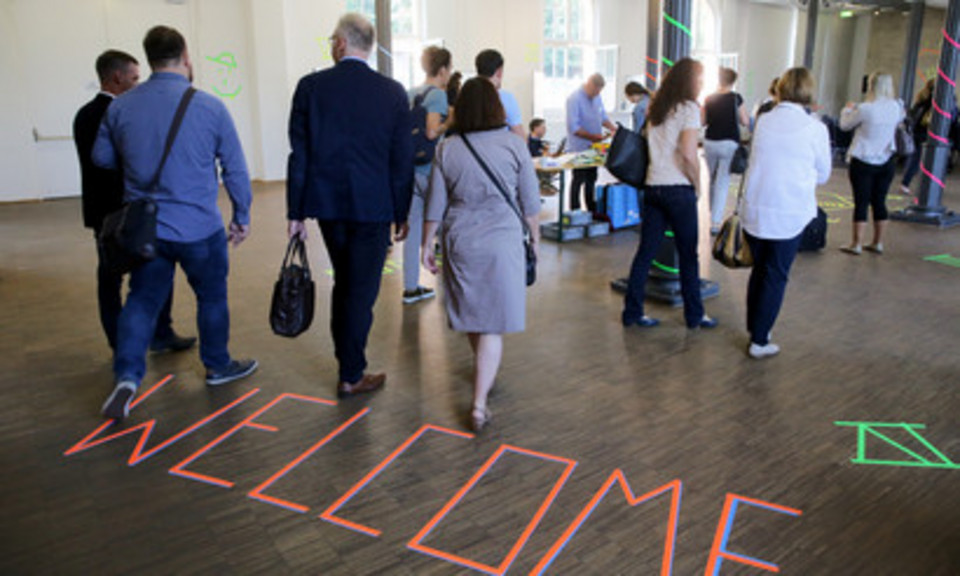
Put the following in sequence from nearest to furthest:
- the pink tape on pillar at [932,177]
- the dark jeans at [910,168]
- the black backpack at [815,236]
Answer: the black backpack at [815,236] < the pink tape on pillar at [932,177] < the dark jeans at [910,168]

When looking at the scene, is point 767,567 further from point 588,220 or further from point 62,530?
point 588,220

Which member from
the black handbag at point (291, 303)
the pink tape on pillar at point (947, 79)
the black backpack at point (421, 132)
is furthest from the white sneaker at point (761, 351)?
the pink tape on pillar at point (947, 79)


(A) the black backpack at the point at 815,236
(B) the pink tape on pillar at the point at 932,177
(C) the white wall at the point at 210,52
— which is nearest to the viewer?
(A) the black backpack at the point at 815,236

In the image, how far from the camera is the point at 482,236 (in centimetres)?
273

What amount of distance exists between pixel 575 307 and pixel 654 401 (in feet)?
4.88

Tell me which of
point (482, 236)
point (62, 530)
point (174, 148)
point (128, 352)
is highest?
point (174, 148)

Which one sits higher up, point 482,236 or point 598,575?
point 482,236

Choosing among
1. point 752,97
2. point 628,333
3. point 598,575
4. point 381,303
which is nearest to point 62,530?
point 598,575

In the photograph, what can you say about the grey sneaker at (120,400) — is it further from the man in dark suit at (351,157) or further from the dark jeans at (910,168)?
the dark jeans at (910,168)

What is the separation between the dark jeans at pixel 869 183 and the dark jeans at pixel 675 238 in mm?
2604

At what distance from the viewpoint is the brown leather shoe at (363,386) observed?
3.31m

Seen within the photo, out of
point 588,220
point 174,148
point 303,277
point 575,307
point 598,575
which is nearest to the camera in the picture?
point 598,575

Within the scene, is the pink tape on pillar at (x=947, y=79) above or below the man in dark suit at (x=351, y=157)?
above

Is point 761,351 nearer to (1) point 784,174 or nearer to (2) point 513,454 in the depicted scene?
(1) point 784,174
